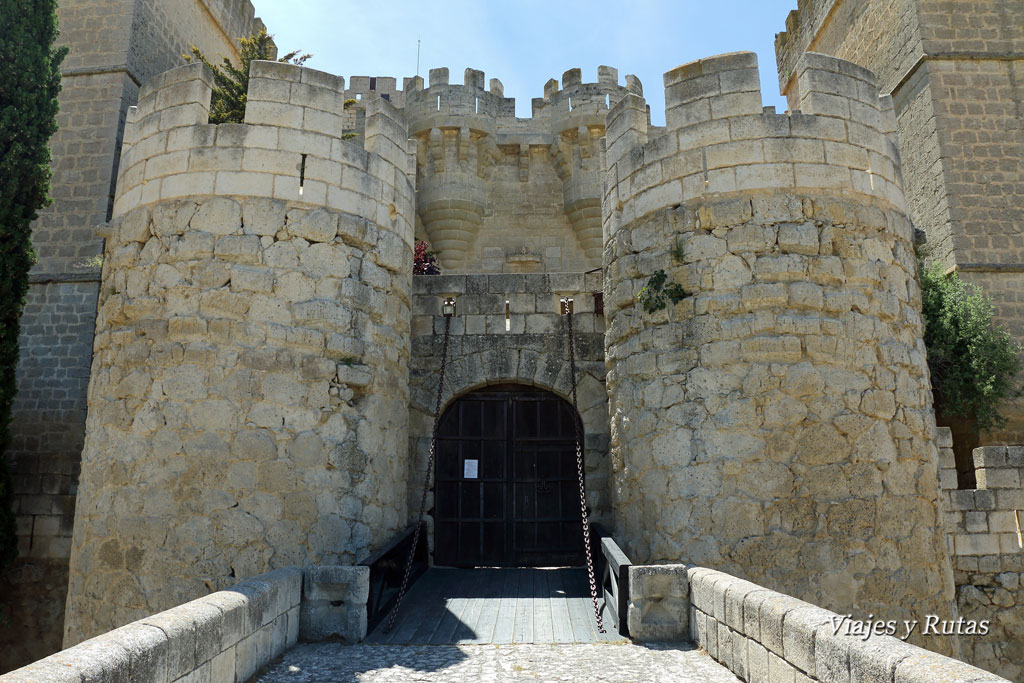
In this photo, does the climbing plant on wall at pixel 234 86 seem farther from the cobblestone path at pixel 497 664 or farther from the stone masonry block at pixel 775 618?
the stone masonry block at pixel 775 618

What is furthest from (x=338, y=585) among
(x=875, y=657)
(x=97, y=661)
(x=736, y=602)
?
(x=875, y=657)

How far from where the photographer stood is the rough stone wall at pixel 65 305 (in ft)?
28.5

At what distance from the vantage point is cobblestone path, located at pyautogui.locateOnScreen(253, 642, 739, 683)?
379 centimetres

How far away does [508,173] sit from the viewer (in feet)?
50.6

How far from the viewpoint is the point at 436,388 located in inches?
289

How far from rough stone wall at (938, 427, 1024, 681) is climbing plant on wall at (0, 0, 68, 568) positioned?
10254 mm

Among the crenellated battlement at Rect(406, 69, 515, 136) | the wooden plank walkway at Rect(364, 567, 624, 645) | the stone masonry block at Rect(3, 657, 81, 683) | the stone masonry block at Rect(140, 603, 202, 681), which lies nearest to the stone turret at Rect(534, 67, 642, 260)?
the crenellated battlement at Rect(406, 69, 515, 136)

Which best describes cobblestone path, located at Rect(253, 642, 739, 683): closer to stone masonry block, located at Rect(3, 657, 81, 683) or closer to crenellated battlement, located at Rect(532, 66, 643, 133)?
stone masonry block, located at Rect(3, 657, 81, 683)

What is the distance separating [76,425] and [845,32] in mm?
15378

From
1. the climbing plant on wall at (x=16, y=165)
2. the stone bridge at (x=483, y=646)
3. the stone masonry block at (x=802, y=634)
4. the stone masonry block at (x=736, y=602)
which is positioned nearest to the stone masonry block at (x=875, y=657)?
the stone bridge at (x=483, y=646)

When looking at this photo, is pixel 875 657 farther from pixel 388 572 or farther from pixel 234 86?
pixel 234 86

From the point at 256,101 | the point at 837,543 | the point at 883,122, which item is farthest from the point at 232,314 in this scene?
the point at 883,122

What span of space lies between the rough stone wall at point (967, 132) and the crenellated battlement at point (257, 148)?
9636 millimetres

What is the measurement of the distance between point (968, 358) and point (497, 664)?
8933 millimetres
